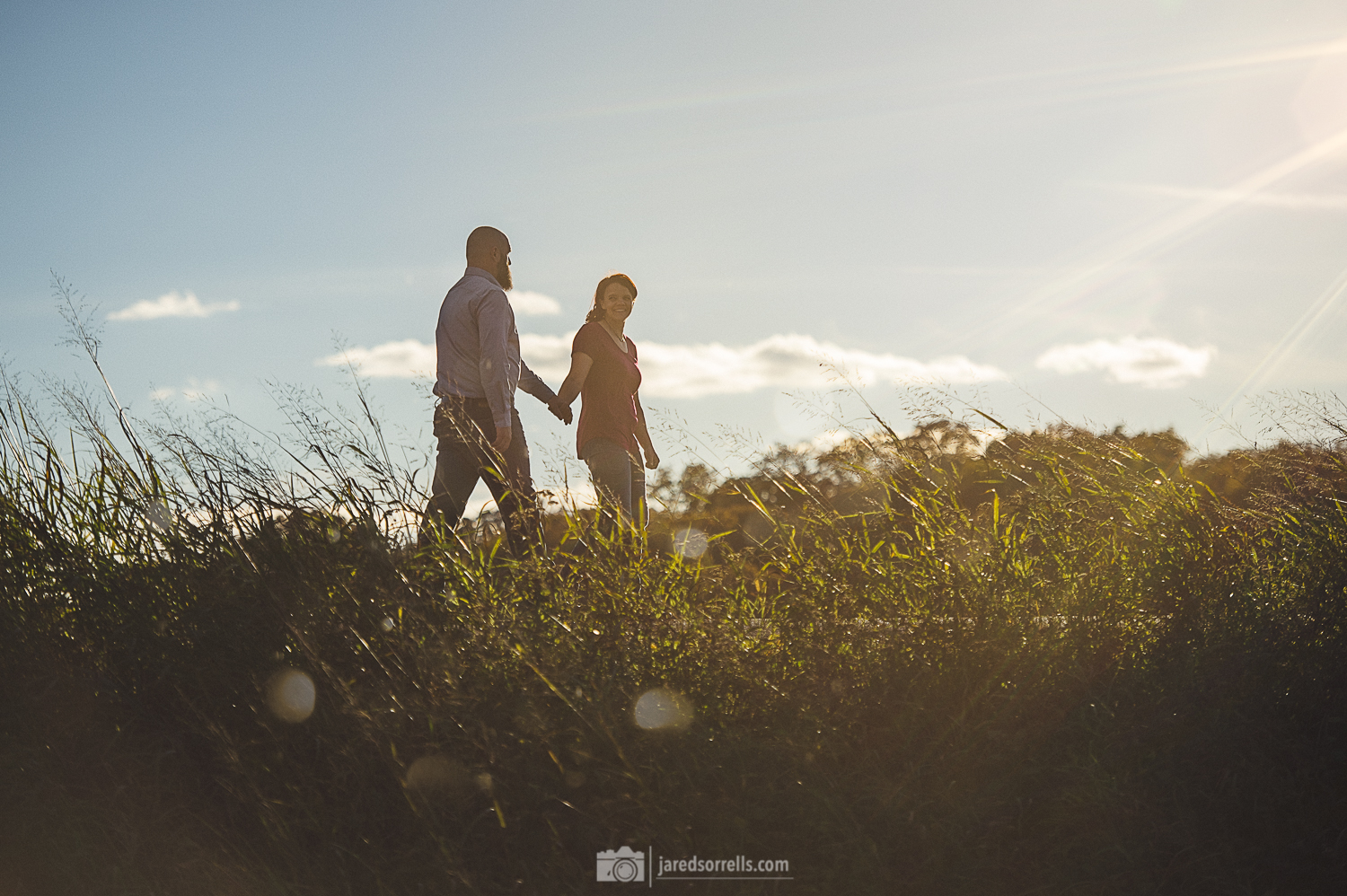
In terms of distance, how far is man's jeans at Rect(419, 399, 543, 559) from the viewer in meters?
3.41

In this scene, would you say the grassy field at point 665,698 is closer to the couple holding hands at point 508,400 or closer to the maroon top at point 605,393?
the couple holding hands at point 508,400

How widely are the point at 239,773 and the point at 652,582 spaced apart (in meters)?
1.39

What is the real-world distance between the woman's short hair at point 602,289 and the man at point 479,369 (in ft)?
2.51

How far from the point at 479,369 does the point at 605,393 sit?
89cm

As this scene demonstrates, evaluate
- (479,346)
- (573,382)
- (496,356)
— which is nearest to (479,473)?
(496,356)

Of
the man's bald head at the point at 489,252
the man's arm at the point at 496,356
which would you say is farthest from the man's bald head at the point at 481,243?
the man's arm at the point at 496,356

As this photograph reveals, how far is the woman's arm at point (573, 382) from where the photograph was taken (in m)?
5.39

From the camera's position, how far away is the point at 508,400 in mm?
4582

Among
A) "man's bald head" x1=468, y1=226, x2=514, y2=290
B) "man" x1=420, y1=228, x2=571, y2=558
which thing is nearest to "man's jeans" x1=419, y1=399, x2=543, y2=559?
"man" x1=420, y1=228, x2=571, y2=558

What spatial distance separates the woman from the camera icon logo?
2.73 metres

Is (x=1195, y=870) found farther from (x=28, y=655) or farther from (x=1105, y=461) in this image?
(x=28, y=655)

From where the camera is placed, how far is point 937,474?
3816mm

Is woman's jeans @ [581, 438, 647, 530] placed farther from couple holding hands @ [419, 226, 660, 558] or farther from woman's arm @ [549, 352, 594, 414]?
woman's arm @ [549, 352, 594, 414]

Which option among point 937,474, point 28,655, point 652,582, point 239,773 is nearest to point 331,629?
point 239,773
